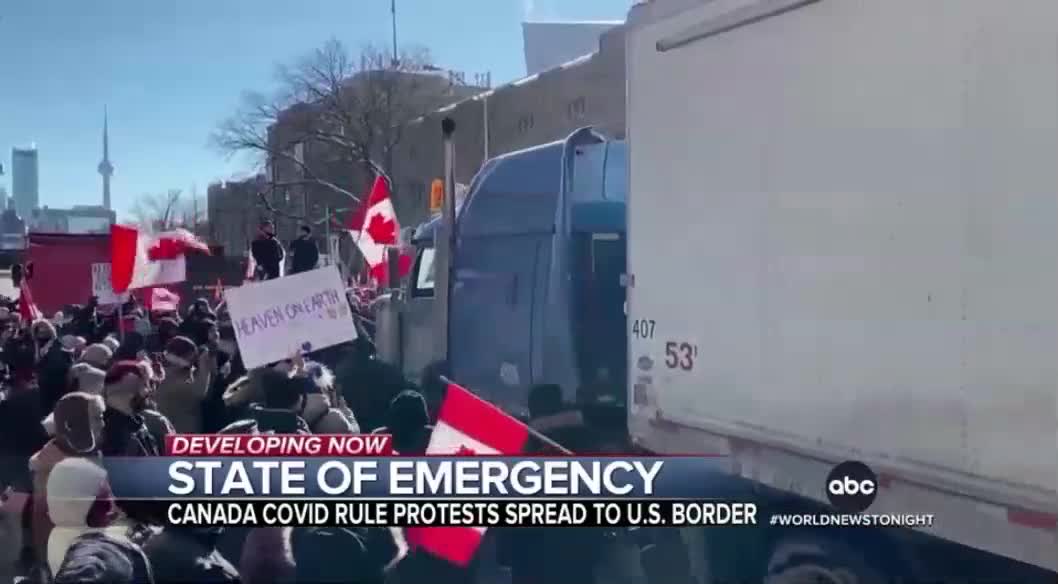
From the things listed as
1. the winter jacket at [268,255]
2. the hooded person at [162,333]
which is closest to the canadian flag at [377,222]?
the winter jacket at [268,255]

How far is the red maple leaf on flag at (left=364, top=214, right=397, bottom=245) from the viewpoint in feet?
13.3

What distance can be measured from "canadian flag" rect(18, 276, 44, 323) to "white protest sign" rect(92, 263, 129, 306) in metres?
0.79

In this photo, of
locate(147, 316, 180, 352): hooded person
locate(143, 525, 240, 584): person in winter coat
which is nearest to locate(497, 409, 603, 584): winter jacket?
locate(143, 525, 240, 584): person in winter coat

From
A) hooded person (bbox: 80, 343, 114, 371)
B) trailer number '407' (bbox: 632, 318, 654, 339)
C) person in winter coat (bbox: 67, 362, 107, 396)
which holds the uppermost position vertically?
trailer number '407' (bbox: 632, 318, 654, 339)

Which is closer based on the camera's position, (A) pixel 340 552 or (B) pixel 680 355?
(A) pixel 340 552

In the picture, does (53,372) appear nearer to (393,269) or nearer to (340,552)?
(393,269)

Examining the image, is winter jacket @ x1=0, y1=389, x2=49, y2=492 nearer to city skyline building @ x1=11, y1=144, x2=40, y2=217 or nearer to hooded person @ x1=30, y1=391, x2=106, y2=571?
hooded person @ x1=30, y1=391, x2=106, y2=571

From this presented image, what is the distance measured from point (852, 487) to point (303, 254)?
81.3 inches

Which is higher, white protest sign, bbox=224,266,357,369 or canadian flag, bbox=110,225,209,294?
canadian flag, bbox=110,225,209,294

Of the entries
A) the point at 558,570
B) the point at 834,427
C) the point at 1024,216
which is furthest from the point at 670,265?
the point at 1024,216

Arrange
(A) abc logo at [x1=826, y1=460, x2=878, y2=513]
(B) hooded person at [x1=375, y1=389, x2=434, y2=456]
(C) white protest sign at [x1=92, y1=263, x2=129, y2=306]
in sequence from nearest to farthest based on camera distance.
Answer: (A) abc logo at [x1=826, y1=460, x2=878, y2=513] → (B) hooded person at [x1=375, y1=389, x2=434, y2=456] → (C) white protest sign at [x1=92, y1=263, x2=129, y2=306]

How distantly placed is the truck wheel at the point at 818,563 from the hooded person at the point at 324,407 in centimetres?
143

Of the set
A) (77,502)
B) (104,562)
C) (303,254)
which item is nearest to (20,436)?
(77,502)

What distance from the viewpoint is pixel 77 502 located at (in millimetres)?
3605
